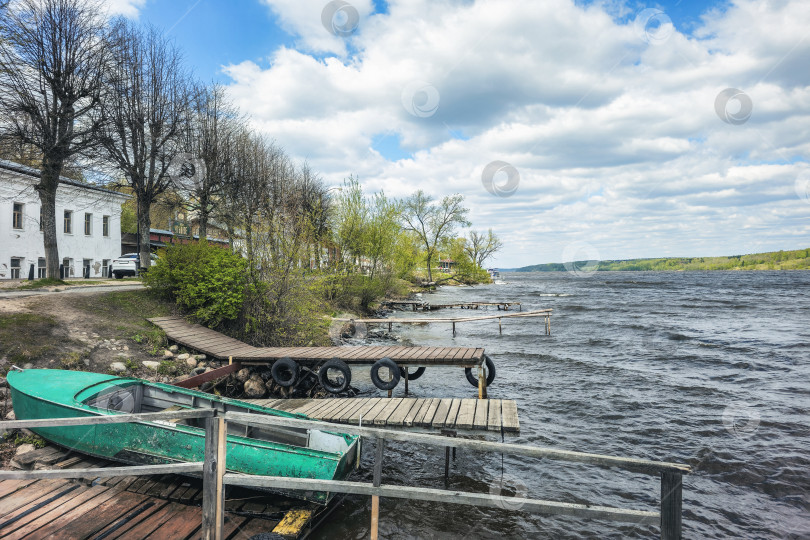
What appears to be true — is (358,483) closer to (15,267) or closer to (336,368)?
(336,368)

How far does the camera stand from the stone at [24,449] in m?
5.94

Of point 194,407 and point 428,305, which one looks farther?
point 428,305

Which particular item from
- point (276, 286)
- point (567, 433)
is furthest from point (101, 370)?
point (567, 433)

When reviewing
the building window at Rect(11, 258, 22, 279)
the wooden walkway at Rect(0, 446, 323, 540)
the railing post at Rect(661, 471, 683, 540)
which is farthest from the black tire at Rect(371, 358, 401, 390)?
the building window at Rect(11, 258, 22, 279)

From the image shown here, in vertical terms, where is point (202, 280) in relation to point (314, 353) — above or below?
above

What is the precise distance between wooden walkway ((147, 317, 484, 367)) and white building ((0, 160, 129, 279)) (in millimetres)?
16190

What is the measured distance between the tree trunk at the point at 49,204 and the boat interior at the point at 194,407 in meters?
14.1

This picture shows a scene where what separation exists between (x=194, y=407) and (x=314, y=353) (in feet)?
16.0

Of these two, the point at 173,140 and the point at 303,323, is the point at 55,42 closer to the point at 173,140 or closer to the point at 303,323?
the point at 173,140

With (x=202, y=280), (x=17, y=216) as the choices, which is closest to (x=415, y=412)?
(x=202, y=280)

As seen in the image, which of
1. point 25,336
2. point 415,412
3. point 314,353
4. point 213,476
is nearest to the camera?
point 213,476

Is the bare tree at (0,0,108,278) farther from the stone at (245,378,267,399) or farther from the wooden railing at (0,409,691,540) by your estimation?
the wooden railing at (0,409,691,540)

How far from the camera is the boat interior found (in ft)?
20.3

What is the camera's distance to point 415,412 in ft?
24.5
